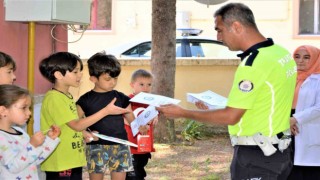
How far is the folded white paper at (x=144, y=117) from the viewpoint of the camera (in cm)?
476

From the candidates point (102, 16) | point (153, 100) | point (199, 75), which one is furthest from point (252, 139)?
point (102, 16)

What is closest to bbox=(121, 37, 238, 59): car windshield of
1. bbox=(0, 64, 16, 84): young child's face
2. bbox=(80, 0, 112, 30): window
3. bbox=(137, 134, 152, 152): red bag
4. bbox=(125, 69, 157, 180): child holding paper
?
bbox=(80, 0, 112, 30): window

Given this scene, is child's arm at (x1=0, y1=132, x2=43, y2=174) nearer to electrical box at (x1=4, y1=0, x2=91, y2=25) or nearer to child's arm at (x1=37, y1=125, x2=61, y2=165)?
child's arm at (x1=37, y1=125, x2=61, y2=165)

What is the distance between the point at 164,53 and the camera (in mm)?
9984

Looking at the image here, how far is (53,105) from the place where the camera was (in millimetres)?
4695

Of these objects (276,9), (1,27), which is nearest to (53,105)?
(1,27)

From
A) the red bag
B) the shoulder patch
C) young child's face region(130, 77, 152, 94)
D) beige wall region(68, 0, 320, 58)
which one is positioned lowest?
the red bag

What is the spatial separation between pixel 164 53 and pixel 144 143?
441cm

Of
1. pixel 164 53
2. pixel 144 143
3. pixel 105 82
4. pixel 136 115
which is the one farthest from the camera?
pixel 164 53

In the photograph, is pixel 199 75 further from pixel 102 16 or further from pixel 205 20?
pixel 102 16

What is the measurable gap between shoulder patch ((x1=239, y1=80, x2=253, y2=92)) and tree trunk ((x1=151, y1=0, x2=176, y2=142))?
6.01 metres

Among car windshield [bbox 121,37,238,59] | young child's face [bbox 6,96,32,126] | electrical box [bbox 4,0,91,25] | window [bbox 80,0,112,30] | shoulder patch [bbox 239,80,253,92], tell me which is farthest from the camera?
window [bbox 80,0,112,30]

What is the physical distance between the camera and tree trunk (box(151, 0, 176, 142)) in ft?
32.2

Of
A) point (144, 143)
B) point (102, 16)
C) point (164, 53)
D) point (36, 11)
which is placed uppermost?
point (102, 16)
